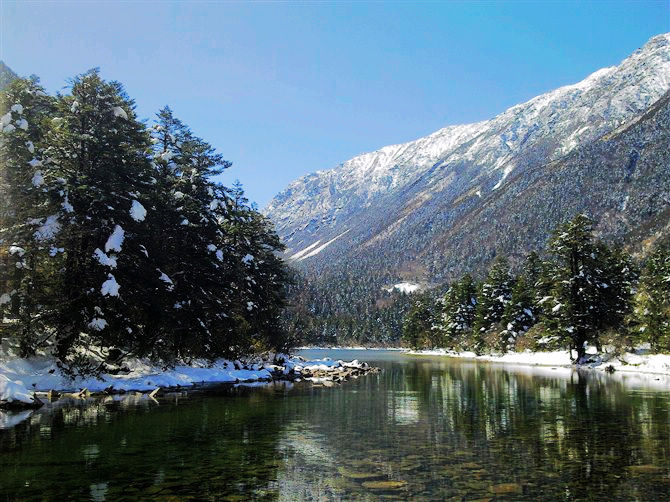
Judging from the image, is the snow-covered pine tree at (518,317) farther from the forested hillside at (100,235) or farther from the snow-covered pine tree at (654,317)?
the forested hillside at (100,235)

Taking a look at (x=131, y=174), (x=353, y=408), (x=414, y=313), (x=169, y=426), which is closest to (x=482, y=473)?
(x=169, y=426)

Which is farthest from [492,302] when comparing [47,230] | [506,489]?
[506,489]

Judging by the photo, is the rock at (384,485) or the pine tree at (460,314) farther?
the pine tree at (460,314)

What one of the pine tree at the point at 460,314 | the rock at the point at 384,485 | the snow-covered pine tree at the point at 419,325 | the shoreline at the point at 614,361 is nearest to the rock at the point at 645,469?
the rock at the point at 384,485

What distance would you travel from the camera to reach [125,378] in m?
31.7

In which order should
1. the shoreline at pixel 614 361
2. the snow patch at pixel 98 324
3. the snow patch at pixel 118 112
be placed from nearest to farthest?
the snow patch at pixel 98 324 → the snow patch at pixel 118 112 → the shoreline at pixel 614 361

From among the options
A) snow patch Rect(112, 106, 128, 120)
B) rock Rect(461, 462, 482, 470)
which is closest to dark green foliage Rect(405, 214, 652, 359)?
rock Rect(461, 462, 482, 470)

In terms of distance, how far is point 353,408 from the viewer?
81.6 feet

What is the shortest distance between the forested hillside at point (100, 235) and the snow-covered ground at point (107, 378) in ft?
2.60

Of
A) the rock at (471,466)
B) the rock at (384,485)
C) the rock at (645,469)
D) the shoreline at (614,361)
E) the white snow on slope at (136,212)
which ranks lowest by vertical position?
the rock at (471,466)

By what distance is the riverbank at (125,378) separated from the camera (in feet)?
78.3

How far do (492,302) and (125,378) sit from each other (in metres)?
74.4

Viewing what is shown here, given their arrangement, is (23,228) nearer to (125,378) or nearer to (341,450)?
(125,378)

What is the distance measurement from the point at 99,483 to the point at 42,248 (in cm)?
1979
